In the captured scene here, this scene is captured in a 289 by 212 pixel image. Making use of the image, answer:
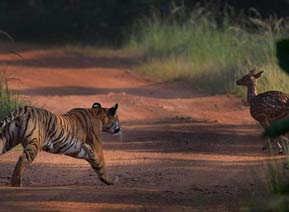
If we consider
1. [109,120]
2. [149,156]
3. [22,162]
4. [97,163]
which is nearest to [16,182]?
[22,162]

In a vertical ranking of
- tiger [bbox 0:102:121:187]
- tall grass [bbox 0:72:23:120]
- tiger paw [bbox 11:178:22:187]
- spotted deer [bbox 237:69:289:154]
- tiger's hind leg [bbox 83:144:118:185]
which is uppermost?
tall grass [bbox 0:72:23:120]

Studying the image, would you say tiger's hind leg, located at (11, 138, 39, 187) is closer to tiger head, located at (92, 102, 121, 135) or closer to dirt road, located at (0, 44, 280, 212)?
dirt road, located at (0, 44, 280, 212)

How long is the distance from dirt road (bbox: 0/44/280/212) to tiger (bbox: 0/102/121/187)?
302 millimetres

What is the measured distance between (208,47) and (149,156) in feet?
40.7

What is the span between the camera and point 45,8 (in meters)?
40.0

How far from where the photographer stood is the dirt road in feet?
31.3

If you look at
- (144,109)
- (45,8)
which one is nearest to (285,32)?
(144,109)

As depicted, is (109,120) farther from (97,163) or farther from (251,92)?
(251,92)

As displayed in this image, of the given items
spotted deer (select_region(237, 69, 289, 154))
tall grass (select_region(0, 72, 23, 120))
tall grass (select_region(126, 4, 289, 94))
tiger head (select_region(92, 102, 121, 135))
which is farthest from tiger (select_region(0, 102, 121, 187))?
tall grass (select_region(126, 4, 289, 94))

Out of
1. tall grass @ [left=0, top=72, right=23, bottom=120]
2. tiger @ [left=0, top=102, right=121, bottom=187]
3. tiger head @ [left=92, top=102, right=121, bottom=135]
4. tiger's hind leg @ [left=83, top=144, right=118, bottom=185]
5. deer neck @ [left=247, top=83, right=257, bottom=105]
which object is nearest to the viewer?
tiger @ [left=0, top=102, right=121, bottom=187]

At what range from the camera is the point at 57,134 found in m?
11.2

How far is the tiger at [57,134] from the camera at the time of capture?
35.0ft

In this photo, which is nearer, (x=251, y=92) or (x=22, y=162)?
(x=22, y=162)

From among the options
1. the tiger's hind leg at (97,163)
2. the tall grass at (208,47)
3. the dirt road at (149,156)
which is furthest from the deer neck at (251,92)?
the tiger's hind leg at (97,163)
